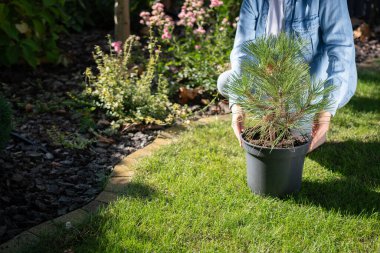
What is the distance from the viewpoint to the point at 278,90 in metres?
2.53

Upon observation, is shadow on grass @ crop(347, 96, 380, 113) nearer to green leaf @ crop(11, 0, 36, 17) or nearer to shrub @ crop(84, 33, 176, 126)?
shrub @ crop(84, 33, 176, 126)

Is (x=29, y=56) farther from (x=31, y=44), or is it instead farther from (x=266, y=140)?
(x=266, y=140)

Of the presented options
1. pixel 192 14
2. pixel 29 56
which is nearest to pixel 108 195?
pixel 29 56

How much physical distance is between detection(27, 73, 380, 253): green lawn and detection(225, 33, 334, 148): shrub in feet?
1.19

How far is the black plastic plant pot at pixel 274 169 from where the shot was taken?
8.59ft

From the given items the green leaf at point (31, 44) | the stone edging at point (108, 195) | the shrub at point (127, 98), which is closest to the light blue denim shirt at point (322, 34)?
the stone edging at point (108, 195)

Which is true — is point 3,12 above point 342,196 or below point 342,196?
above

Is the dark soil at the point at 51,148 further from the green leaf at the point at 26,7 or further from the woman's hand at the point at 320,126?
the woman's hand at the point at 320,126

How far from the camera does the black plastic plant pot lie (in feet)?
8.59

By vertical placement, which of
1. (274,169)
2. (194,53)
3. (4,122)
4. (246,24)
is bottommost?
(274,169)

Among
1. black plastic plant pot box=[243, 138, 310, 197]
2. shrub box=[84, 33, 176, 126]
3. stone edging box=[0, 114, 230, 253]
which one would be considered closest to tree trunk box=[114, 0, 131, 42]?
shrub box=[84, 33, 176, 126]

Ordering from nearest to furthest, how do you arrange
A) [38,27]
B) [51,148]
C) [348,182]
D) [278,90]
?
[278,90] → [348,182] → [51,148] → [38,27]

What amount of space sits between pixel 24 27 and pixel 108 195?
202 centimetres

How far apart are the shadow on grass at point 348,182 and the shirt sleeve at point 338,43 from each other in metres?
0.47
